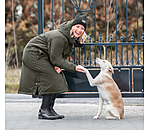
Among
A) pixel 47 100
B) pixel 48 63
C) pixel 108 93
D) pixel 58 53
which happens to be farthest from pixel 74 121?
pixel 58 53

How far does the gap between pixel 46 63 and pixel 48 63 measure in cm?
4

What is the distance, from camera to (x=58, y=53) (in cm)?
433

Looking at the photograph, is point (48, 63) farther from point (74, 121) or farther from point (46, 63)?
point (74, 121)

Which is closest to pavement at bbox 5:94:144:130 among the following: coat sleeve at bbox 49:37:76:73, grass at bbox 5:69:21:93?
coat sleeve at bbox 49:37:76:73

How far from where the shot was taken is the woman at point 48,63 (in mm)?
4371

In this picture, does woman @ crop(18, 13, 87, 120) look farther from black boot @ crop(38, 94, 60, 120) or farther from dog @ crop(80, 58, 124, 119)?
dog @ crop(80, 58, 124, 119)

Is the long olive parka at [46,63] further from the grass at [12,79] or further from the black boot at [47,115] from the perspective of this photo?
the grass at [12,79]

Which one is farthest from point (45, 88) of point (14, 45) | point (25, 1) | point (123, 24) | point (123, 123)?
point (25, 1)

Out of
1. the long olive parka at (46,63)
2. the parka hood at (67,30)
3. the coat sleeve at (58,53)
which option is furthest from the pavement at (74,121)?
the parka hood at (67,30)

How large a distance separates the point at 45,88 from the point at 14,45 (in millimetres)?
8034

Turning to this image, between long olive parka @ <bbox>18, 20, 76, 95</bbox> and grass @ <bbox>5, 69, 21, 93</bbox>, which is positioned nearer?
long olive parka @ <bbox>18, 20, 76, 95</bbox>

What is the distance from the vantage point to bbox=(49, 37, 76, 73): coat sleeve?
14.2 ft

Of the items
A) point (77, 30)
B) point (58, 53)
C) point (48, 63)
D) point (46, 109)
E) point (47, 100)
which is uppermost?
point (77, 30)
